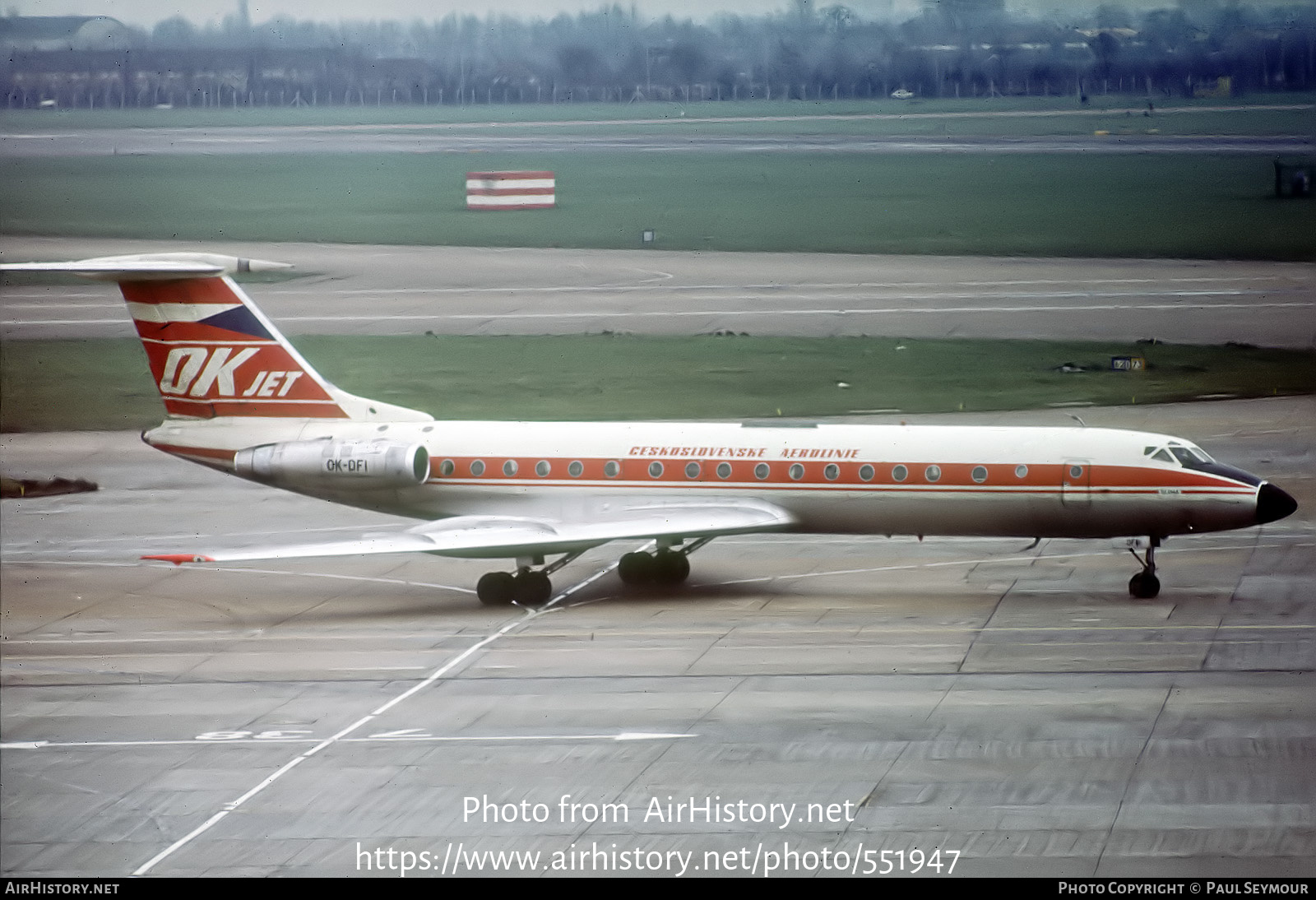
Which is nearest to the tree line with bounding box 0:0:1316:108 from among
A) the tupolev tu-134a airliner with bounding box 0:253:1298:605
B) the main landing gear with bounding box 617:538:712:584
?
the tupolev tu-134a airliner with bounding box 0:253:1298:605

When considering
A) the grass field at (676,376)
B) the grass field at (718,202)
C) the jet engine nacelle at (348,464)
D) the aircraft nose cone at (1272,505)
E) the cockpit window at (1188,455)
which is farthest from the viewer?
the grass field at (718,202)

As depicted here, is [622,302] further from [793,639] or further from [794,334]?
[793,639]

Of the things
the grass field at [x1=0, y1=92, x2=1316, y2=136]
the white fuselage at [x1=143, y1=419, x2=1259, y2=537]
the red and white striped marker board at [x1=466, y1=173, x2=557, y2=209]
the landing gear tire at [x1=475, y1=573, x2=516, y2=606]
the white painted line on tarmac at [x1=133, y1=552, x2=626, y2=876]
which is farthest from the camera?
the red and white striped marker board at [x1=466, y1=173, x2=557, y2=209]

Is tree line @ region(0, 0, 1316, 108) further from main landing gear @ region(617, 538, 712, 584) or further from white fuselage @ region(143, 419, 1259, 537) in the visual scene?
main landing gear @ region(617, 538, 712, 584)

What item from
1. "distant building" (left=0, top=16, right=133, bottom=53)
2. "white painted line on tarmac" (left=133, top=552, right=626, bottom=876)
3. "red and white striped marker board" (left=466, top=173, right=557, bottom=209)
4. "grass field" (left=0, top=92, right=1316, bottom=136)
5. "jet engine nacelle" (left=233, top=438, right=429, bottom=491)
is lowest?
"white painted line on tarmac" (left=133, top=552, right=626, bottom=876)

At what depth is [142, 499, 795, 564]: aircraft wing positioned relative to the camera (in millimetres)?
31156

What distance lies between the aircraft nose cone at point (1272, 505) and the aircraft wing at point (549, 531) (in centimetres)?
810

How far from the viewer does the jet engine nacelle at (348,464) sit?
3272cm

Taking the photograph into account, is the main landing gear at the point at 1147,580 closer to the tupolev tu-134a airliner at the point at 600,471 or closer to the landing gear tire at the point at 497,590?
the tupolev tu-134a airliner at the point at 600,471

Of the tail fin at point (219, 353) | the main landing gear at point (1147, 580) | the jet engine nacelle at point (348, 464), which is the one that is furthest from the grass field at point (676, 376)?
the jet engine nacelle at point (348, 464)

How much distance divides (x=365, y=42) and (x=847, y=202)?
27057 mm

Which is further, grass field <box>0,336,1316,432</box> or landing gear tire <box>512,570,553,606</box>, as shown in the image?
grass field <box>0,336,1316,432</box>

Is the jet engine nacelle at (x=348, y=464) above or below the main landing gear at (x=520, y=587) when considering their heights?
above

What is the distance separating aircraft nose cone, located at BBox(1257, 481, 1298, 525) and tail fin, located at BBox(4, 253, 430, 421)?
1629 centimetres
